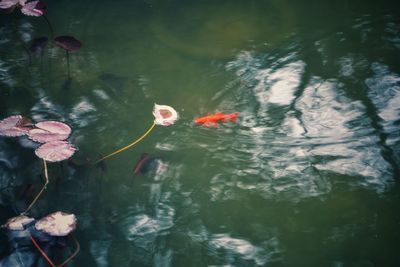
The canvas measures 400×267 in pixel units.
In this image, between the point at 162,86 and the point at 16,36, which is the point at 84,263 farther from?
the point at 16,36

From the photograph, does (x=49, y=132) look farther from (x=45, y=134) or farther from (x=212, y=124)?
(x=212, y=124)

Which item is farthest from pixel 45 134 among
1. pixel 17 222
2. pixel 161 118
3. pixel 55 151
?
pixel 161 118

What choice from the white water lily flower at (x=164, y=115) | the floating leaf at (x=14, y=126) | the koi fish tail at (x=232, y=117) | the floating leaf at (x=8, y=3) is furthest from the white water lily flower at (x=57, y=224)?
the floating leaf at (x=8, y=3)

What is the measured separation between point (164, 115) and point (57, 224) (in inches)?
29.4

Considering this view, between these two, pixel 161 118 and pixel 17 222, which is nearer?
pixel 17 222

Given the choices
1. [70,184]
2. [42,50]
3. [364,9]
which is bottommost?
[70,184]

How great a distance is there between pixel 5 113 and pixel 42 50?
0.65m

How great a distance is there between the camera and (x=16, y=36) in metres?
2.66

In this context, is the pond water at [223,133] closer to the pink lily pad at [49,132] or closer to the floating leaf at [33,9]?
the pink lily pad at [49,132]

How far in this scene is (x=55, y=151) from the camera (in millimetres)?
1662

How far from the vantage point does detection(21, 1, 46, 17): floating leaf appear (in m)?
2.36

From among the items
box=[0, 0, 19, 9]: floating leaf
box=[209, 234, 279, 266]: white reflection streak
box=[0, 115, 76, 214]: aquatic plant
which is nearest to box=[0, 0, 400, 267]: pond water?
box=[209, 234, 279, 266]: white reflection streak

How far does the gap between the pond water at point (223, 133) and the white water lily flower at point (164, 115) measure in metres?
0.09

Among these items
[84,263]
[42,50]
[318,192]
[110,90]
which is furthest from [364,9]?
[84,263]
